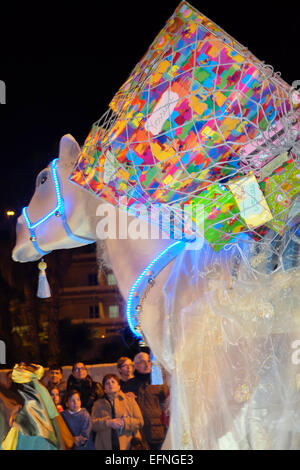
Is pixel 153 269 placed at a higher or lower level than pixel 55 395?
higher

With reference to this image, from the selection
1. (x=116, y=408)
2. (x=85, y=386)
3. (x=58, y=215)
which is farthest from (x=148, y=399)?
(x=58, y=215)

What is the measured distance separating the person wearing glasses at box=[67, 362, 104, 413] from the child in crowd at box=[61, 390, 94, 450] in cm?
4

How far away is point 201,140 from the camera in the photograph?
101 centimetres

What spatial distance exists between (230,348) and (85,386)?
7.68 feet

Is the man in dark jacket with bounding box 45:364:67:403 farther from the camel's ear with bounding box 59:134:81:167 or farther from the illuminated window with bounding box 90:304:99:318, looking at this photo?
the camel's ear with bounding box 59:134:81:167

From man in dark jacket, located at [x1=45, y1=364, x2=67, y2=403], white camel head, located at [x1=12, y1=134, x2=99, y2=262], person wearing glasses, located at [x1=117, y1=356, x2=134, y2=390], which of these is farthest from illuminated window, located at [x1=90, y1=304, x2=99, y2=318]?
white camel head, located at [x1=12, y1=134, x2=99, y2=262]

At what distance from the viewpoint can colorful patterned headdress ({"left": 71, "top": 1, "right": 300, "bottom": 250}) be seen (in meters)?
0.98

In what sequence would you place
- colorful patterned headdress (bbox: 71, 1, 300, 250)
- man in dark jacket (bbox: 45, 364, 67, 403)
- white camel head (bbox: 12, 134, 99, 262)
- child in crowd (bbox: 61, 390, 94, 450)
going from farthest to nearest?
1. man in dark jacket (bbox: 45, 364, 67, 403)
2. child in crowd (bbox: 61, 390, 94, 450)
3. white camel head (bbox: 12, 134, 99, 262)
4. colorful patterned headdress (bbox: 71, 1, 300, 250)

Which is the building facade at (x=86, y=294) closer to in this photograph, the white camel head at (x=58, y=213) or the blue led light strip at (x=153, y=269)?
the white camel head at (x=58, y=213)

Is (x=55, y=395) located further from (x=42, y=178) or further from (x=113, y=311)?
(x=42, y=178)

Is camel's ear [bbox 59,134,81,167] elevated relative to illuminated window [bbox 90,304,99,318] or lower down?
elevated

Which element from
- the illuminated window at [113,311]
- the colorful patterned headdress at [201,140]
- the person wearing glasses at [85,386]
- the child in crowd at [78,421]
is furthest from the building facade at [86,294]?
the colorful patterned headdress at [201,140]

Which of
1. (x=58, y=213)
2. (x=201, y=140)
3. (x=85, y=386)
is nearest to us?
(x=201, y=140)
